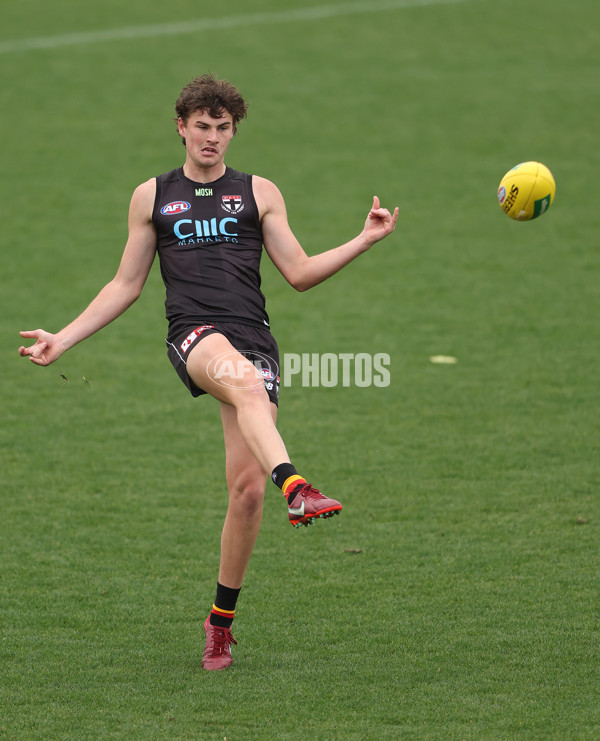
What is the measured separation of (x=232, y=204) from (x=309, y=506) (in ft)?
5.26

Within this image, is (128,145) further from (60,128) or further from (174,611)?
(174,611)

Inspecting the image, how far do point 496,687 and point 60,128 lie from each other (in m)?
14.7

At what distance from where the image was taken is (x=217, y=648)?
5.05m

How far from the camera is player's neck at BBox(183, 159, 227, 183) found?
5098 mm

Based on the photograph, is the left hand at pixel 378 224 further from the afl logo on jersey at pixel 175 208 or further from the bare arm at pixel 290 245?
the afl logo on jersey at pixel 175 208

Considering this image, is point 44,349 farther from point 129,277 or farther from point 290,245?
point 290,245

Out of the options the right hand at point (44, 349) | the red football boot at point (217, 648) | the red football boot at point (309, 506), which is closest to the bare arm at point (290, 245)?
the right hand at point (44, 349)

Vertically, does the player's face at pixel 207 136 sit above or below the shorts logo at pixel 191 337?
above

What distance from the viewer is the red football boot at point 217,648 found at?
501 centimetres

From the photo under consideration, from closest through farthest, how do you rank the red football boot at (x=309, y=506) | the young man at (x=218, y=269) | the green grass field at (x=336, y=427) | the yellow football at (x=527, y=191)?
the red football boot at (x=309, y=506) < the green grass field at (x=336, y=427) < the young man at (x=218, y=269) < the yellow football at (x=527, y=191)

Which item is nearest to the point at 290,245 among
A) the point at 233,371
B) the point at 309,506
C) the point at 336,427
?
the point at 233,371

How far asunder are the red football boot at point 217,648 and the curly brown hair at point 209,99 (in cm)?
238

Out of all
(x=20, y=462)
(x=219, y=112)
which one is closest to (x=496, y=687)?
(x=219, y=112)

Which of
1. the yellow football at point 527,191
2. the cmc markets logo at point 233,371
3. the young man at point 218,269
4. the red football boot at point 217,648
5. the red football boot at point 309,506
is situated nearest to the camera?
the red football boot at point 309,506
